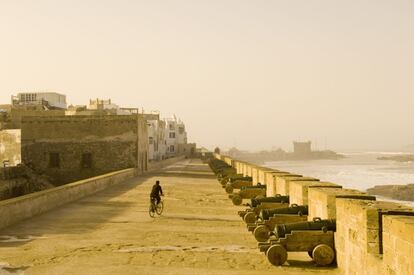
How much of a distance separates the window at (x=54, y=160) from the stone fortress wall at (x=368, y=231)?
85.7ft

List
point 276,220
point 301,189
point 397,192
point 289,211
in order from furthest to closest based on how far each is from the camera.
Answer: point 397,192, point 301,189, point 289,211, point 276,220

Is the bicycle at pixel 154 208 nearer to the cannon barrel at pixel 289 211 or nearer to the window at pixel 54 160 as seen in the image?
the cannon barrel at pixel 289 211

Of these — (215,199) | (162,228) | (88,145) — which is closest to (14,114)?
(88,145)

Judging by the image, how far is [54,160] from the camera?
32094 mm

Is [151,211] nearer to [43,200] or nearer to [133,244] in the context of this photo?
[43,200]

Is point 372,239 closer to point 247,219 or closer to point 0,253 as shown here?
point 247,219

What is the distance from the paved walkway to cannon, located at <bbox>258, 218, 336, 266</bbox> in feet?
0.72

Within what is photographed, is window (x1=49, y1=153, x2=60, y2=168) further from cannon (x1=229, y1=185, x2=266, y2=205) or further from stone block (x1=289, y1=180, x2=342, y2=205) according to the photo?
stone block (x1=289, y1=180, x2=342, y2=205)

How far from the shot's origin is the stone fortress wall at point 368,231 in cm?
521

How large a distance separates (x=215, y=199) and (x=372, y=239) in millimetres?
12246

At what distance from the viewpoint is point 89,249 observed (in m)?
8.98

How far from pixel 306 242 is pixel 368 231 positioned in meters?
1.83

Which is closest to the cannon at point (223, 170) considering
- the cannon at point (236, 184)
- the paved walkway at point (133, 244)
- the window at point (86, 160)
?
the cannon at point (236, 184)

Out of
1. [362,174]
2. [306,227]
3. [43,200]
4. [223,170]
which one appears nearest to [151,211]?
[43,200]
